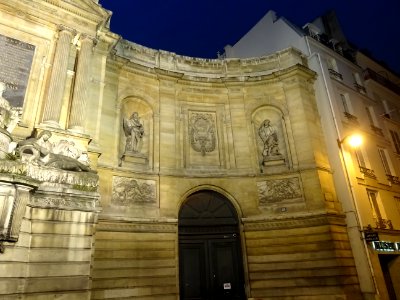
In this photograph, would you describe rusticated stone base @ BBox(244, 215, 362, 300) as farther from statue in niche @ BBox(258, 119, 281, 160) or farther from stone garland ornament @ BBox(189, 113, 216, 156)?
stone garland ornament @ BBox(189, 113, 216, 156)

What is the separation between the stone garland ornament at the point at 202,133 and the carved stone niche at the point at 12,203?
30.8 feet

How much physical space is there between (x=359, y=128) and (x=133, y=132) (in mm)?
13017

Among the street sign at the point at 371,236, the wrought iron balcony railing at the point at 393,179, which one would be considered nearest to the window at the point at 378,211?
the street sign at the point at 371,236

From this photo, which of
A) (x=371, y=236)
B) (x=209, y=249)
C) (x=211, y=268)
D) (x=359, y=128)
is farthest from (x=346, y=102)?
(x=211, y=268)

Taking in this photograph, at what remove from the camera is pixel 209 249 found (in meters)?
13.8

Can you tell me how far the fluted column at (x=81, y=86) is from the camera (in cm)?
1059

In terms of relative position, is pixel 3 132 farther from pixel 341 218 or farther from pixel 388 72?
Result: pixel 388 72

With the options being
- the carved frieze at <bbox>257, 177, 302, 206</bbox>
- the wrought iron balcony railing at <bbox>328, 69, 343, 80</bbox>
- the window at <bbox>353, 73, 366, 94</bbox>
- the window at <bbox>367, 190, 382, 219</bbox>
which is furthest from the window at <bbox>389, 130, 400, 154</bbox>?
the carved frieze at <bbox>257, 177, 302, 206</bbox>

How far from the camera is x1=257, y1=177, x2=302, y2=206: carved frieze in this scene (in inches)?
572

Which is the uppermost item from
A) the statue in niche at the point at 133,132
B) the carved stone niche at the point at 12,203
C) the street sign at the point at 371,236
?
the statue in niche at the point at 133,132

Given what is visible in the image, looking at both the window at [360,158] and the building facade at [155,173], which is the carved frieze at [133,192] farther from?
the window at [360,158]

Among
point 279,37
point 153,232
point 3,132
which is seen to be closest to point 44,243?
point 3,132

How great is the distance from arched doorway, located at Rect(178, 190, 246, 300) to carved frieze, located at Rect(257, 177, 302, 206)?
63.6 inches

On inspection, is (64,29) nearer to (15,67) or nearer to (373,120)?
(15,67)
